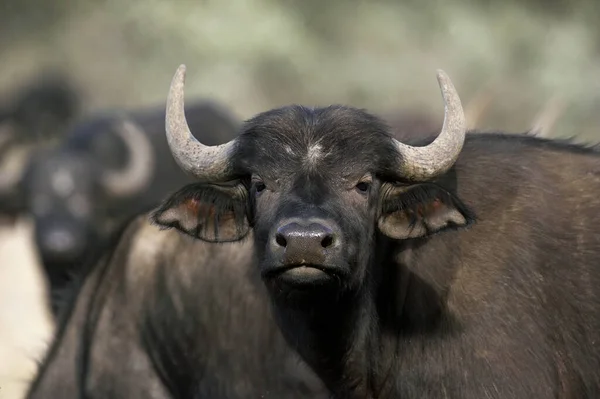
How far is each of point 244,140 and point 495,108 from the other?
16729mm

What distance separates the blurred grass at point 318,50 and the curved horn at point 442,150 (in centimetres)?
1483

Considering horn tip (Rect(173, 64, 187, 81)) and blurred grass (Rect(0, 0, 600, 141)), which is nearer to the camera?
horn tip (Rect(173, 64, 187, 81))

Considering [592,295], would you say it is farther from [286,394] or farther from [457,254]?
[286,394]

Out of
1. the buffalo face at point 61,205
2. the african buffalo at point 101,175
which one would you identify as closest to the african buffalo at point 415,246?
the african buffalo at point 101,175

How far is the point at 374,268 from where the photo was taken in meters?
6.26

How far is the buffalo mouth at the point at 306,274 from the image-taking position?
5.61m

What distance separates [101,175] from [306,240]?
9.81m

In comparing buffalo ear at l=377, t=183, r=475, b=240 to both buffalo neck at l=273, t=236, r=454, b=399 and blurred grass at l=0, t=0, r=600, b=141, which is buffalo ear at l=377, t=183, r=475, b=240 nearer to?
buffalo neck at l=273, t=236, r=454, b=399

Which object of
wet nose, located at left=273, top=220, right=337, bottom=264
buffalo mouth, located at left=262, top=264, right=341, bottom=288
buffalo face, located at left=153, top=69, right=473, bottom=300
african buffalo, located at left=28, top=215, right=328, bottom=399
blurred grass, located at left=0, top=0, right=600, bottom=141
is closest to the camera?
wet nose, located at left=273, top=220, right=337, bottom=264

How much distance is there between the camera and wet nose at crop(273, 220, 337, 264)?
216 inches

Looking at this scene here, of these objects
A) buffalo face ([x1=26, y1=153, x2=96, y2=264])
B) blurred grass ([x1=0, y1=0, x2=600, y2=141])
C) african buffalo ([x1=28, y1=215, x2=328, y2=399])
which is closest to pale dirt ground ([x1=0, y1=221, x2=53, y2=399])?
buffalo face ([x1=26, y1=153, x2=96, y2=264])

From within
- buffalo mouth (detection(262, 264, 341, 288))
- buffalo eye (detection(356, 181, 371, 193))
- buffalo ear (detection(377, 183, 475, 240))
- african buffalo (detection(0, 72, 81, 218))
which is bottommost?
african buffalo (detection(0, 72, 81, 218))

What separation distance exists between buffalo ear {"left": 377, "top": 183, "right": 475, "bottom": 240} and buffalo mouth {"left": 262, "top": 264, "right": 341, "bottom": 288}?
577 mm

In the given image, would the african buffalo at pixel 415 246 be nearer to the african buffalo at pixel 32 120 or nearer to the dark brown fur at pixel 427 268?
the dark brown fur at pixel 427 268
